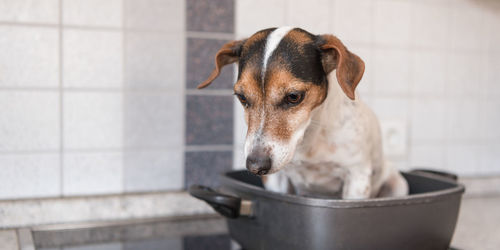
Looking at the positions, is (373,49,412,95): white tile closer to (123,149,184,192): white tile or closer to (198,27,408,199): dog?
(198,27,408,199): dog

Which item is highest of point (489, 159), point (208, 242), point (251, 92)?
point (251, 92)

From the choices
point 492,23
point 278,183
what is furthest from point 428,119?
point 278,183

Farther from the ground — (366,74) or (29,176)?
(366,74)

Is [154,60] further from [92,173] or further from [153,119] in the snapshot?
[92,173]

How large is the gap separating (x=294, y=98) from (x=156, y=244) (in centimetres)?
49

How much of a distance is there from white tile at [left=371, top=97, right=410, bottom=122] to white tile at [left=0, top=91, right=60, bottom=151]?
2.95ft

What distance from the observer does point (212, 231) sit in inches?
43.7

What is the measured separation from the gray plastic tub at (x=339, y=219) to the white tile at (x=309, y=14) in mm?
614

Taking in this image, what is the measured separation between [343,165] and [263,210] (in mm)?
169

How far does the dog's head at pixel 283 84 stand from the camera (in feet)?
2.19

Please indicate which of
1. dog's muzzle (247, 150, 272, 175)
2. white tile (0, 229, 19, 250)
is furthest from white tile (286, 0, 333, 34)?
white tile (0, 229, 19, 250)

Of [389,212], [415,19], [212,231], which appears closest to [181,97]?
[212,231]

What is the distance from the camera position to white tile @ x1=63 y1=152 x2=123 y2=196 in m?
1.13

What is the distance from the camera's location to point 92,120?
113 cm
